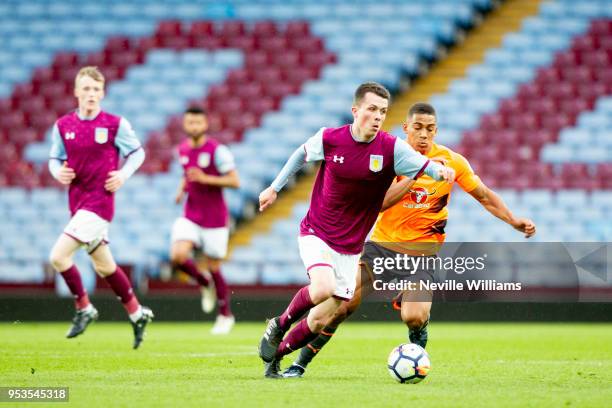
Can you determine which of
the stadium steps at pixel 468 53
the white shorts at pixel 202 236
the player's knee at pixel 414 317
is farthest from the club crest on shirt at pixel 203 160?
the stadium steps at pixel 468 53

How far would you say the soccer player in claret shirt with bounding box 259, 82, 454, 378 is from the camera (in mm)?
6805

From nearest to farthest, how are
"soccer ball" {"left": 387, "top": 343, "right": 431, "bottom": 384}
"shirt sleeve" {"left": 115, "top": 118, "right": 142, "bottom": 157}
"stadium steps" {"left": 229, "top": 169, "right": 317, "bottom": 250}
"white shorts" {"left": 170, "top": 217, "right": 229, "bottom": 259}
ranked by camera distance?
"soccer ball" {"left": 387, "top": 343, "right": 431, "bottom": 384} → "shirt sleeve" {"left": 115, "top": 118, "right": 142, "bottom": 157} → "white shorts" {"left": 170, "top": 217, "right": 229, "bottom": 259} → "stadium steps" {"left": 229, "top": 169, "right": 317, "bottom": 250}

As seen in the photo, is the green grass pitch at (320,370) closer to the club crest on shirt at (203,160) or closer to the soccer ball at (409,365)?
the soccer ball at (409,365)

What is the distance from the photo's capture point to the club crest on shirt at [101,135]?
936cm

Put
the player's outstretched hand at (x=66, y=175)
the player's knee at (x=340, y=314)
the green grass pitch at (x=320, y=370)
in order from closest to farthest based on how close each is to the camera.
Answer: the green grass pitch at (x=320, y=370)
the player's knee at (x=340, y=314)
the player's outstretched hand at (x=66, y=175)

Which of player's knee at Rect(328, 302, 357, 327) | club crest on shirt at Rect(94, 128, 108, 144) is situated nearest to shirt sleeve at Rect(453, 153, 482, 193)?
player's knee at Rect(328, 302, 357, 327)

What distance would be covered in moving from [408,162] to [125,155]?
3542 mm

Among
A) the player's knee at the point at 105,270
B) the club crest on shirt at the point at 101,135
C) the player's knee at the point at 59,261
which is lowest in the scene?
the player's knee at the point at 105,270

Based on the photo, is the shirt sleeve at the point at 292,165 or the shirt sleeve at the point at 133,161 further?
the shirt sleeve at the point at 133,161

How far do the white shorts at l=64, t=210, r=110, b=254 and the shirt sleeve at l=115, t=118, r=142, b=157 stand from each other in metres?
0.63

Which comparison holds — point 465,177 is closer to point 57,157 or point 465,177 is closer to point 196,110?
Result: point 57,157

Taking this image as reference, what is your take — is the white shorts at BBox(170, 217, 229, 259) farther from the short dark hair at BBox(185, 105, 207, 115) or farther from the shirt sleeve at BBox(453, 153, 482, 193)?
the shirt sleeve at BBox(453, 153, 482, 193)

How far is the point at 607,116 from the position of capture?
17.9 m

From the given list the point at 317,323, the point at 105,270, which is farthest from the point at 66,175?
the point at 317,323
